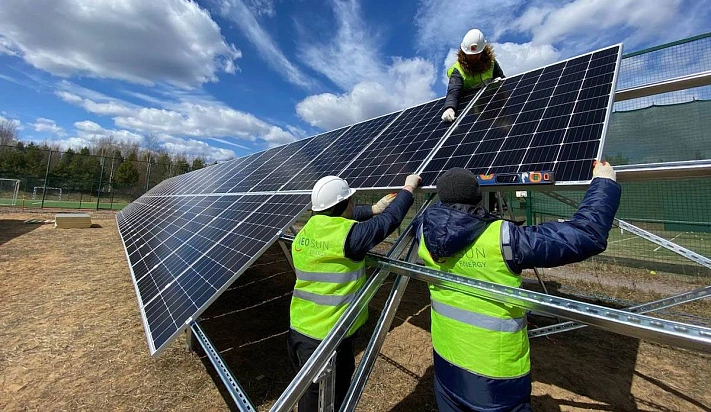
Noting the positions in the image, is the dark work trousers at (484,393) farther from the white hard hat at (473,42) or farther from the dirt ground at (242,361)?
the white hard hat at (473,42)

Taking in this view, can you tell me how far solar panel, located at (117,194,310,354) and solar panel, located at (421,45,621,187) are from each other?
2.33 meters

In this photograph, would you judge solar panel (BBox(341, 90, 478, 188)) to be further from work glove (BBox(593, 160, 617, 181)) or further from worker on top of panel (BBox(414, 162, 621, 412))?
work glove (BBox(593, 160, 617, 181))

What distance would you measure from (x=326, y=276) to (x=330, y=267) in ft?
0.29

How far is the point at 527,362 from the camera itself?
192 centimetres

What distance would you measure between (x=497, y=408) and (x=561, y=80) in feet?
13.7

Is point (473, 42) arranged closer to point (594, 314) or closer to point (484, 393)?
point (594, 314)

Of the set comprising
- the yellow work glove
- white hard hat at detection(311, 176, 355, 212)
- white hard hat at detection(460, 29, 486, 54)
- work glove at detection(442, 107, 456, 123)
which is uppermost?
white hard hat at detection(460, 29, 486, 54)

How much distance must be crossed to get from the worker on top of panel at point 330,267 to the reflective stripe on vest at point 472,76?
11.1 feet

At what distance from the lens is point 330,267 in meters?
2.66

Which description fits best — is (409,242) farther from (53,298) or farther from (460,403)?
(53,298)

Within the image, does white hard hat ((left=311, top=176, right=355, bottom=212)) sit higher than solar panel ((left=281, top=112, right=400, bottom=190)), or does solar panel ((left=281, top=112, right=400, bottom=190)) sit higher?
solar panel ((left=281, top=112, right=400, bottom=190))

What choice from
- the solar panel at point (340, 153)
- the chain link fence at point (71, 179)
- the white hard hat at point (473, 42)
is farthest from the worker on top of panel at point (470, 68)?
the chain link fence at point (71, 179)

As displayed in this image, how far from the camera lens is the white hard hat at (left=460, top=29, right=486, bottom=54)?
489 centimetres

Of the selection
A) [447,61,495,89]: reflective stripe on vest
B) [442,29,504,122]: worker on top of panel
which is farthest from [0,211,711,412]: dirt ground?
[447,61,495,89]: reflective stripe on vest
